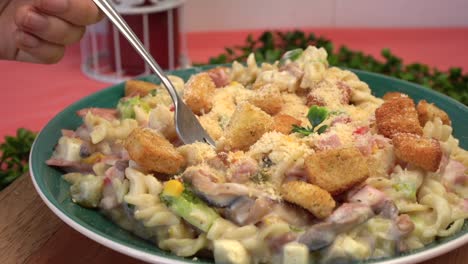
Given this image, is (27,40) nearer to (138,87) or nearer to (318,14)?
(138,87)

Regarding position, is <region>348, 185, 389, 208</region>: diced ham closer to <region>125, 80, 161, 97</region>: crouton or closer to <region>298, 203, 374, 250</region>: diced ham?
<region>298, 203, 374, 250</region>: diced ham

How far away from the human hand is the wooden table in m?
0.43

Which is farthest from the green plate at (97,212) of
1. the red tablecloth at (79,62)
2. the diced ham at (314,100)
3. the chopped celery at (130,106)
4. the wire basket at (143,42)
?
the wire basket at (143,42)

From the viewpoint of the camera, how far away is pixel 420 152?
1258 millimetres

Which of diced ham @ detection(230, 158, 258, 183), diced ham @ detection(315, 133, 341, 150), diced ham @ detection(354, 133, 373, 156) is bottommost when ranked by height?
diced ham @ detection(230, 158, 258, 183)

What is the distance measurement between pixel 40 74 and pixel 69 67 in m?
0.17

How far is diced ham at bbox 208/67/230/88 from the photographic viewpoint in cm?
180

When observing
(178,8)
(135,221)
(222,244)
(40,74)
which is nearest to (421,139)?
(222,244)

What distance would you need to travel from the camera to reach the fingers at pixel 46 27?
5.21 feet

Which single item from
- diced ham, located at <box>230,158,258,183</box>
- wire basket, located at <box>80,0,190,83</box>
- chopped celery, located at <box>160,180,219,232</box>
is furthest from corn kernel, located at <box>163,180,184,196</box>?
wire basket, located at <box>80,0,190,83</box>

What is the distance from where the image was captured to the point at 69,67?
3.18m

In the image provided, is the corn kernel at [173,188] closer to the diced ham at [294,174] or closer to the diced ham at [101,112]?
the diced ham at [294,174]

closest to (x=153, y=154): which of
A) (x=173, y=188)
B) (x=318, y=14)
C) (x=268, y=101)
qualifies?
(x=173, y=188)

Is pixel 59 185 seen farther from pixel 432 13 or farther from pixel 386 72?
pixel 432 13
